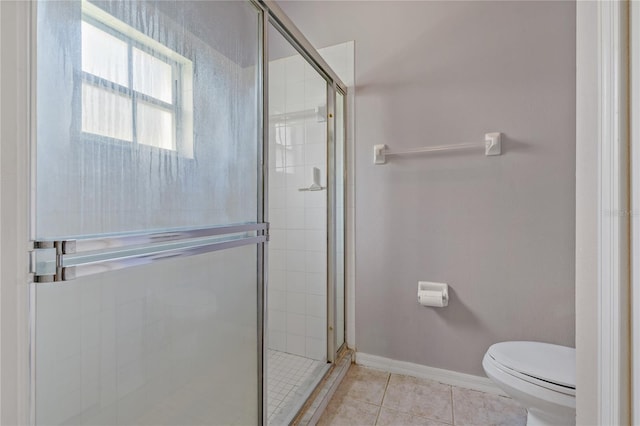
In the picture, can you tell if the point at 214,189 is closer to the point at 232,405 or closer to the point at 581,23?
the point at 232,405

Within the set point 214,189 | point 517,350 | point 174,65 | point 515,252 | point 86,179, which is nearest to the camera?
A: point 86,179

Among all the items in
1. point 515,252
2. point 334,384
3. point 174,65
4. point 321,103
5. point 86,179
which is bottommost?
point 334,384

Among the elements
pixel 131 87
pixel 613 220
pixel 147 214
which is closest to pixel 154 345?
pixel 147 214

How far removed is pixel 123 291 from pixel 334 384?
4.16 ft

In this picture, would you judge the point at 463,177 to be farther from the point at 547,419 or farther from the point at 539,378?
the point at 547,419

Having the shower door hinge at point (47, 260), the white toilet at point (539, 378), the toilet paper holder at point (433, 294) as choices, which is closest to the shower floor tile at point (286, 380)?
the toilet paper holder at point (433, 294)

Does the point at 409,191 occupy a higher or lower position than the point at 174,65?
lower

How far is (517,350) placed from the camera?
1271 mm

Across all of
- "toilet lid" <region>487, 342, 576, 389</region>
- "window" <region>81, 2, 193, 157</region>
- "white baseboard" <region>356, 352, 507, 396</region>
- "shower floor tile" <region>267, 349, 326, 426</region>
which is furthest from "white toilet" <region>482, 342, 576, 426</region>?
"window" <region>81, 2, 193, 157</region>

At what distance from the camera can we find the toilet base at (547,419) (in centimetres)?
106

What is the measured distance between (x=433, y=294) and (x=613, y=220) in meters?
1.33

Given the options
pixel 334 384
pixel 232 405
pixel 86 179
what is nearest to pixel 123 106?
pixel 86 179

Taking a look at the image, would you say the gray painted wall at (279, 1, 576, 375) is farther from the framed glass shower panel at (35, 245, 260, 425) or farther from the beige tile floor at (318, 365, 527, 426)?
the framed glass shower panel at (35, 245, 260, 425)

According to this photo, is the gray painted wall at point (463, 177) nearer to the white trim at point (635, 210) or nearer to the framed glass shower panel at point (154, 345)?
the framed glass shower panel at point (154, 345)
